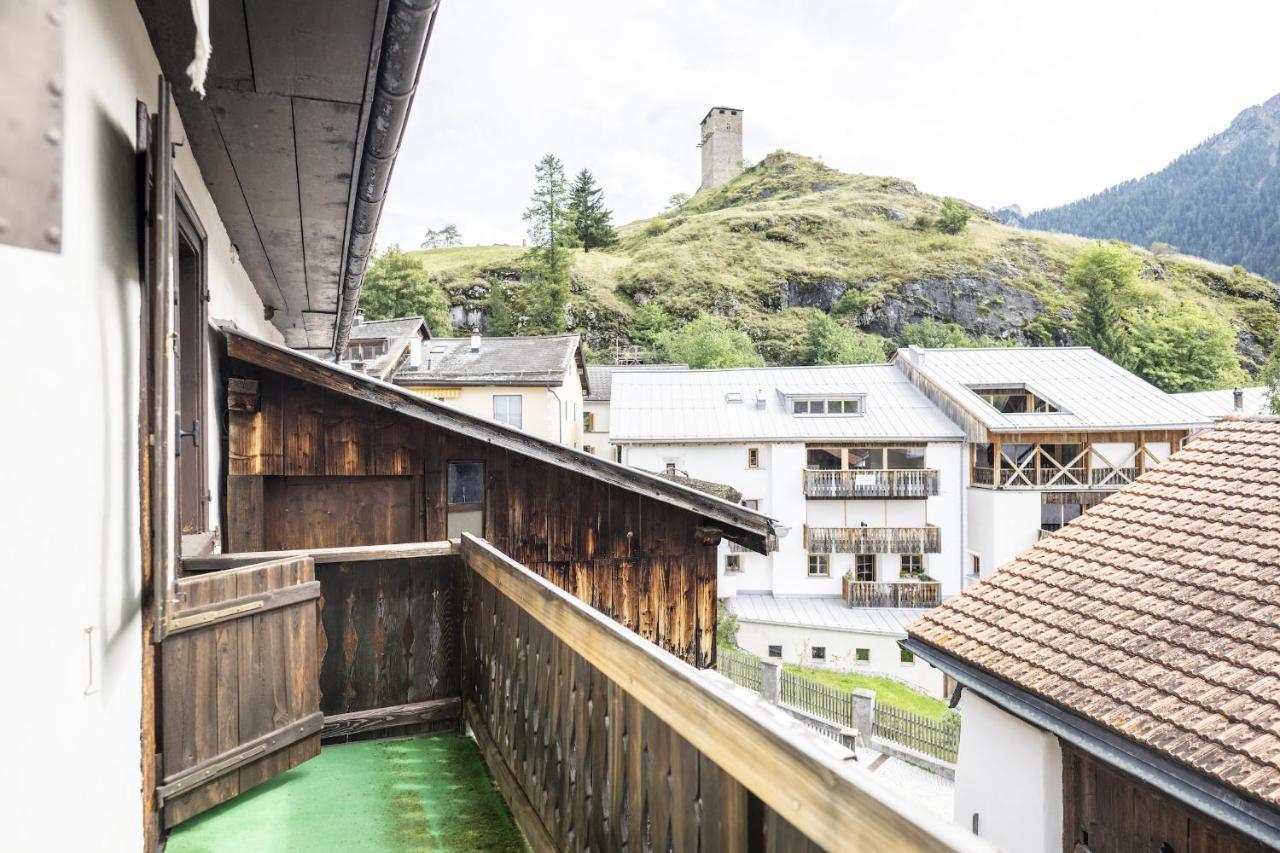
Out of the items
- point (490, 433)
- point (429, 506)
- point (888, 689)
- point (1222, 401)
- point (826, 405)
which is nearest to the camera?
point (490, 433)

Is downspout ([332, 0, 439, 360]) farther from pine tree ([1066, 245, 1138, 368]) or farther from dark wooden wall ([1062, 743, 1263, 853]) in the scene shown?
pine tree ([1066, 245, 1138, 368])

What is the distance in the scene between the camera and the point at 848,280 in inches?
2601

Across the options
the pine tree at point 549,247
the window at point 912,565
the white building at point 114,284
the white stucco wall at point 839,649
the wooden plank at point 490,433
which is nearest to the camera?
the white building at point 114,284

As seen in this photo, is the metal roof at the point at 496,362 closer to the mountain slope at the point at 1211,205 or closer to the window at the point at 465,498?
the window at the point at 465,498

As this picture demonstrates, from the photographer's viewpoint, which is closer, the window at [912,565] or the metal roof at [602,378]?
the window at [912,565]

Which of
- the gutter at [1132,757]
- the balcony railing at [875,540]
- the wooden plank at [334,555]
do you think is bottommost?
the balcony railing at [875,540]

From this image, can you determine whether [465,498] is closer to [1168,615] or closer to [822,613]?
[1168,615]

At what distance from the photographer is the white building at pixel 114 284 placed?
1354 mm

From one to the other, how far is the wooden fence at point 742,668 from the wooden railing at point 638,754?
16.5m

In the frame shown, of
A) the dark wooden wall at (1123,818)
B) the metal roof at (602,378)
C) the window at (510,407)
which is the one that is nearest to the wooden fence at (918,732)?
the dark wooden wall at (1123,818)

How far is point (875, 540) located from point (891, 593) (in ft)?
5.97

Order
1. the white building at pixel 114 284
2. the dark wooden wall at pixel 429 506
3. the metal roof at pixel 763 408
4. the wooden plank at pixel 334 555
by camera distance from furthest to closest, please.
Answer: the metal roof at pixel 763 408 < the dark wooden wall at pixel 429 506 < the wooden plank at pixel 334 555 < the white building at pixel 114 284

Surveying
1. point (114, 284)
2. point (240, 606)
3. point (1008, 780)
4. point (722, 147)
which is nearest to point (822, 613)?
point (1008, 780)

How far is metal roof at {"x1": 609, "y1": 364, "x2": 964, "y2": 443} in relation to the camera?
26.5 metres
